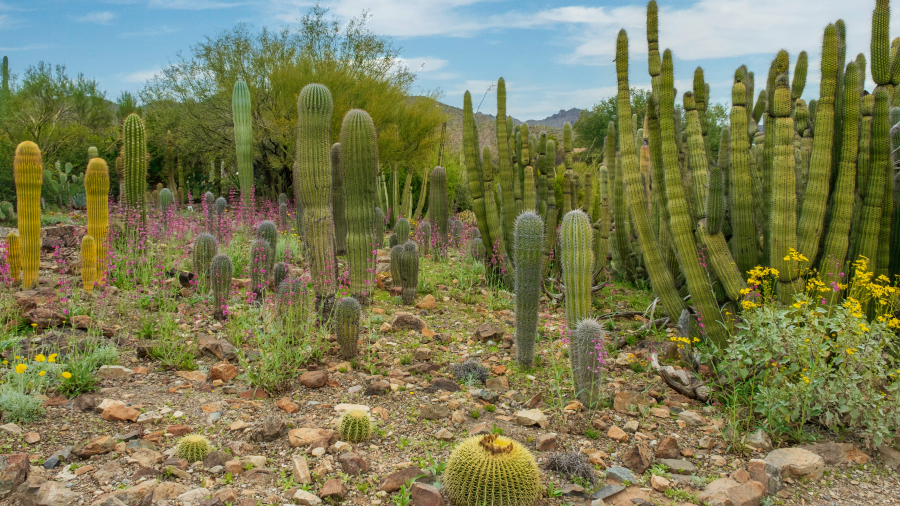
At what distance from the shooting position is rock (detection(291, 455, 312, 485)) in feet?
10.7

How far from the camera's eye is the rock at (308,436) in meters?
3.67

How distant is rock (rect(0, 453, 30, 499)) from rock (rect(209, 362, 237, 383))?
1443mm

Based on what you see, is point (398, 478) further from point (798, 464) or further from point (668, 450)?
point (798, 464)

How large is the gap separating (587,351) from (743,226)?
2049mm

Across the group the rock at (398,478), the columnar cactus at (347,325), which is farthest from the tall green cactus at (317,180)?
the rock at (398,478)

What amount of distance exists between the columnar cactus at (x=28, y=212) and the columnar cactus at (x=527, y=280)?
5.35 meters

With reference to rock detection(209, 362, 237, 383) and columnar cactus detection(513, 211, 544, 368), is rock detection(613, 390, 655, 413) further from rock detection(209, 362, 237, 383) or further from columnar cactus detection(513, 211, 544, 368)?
rock detection(209, 362, 237, 383)

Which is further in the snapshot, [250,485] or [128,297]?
[128,297]

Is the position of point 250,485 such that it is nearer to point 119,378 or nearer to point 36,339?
point 119,378

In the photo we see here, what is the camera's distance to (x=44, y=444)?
3.61 meters

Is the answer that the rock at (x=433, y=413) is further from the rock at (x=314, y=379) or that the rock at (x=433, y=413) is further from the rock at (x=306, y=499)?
the rock at (x=306, y=499)

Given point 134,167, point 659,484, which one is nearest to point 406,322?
point 659,484

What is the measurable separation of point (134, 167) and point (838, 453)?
8390 mm

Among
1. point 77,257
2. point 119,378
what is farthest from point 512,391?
point 77,257
